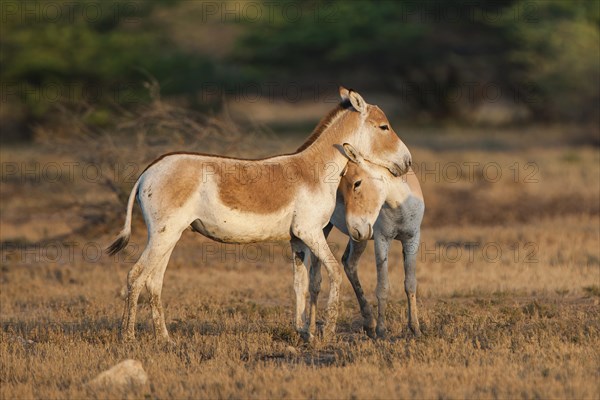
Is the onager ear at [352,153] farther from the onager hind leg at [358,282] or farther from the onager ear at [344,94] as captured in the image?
the onager hind leg at [358,282]

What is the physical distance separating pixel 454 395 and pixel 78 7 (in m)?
31.8

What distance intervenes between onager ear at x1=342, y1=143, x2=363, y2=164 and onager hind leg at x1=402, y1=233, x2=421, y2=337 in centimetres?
110

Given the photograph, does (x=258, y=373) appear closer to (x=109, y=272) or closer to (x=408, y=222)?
(x=408, y=222)

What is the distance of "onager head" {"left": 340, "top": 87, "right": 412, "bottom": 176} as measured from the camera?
9.32 metres

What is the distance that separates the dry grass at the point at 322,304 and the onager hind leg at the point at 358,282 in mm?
148

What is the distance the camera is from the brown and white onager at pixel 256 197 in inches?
342

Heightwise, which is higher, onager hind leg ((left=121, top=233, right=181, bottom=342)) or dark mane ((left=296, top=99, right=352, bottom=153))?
dark mane ((left=296, top=99, right=352, bottom=153))

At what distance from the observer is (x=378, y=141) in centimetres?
935

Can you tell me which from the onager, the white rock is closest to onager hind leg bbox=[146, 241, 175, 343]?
the onager

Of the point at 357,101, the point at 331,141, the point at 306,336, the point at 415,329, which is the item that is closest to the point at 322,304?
the point at 415,329

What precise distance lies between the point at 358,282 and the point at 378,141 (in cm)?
157

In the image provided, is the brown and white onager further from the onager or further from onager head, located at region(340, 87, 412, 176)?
the onager

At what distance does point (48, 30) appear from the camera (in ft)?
112

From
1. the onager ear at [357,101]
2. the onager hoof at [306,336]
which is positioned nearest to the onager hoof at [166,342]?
the onager hoof at [306,336]
